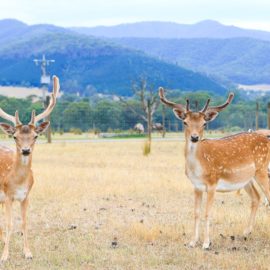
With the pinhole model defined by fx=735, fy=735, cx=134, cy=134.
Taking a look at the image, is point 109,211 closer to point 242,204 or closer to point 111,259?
point 242,204

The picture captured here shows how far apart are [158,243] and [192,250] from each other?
0.60 meters

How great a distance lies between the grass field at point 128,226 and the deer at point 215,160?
0.47 meters

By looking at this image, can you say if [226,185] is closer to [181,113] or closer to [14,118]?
[181,113]

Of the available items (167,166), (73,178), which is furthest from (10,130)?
(167,166)

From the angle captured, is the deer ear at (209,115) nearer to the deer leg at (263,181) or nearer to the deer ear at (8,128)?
the deer leg at (263,181)

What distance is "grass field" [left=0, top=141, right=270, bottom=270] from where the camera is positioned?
9000 millimetres

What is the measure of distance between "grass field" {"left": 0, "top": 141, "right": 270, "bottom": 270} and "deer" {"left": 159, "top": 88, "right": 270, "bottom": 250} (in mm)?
470

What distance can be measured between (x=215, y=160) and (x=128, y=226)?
1.87 m

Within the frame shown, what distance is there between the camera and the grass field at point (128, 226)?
9000 mm

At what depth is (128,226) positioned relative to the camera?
11.2 metres

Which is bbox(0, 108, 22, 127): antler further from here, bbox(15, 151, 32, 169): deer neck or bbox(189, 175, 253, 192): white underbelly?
bbox(189, 175, 253, 192): white underbelly

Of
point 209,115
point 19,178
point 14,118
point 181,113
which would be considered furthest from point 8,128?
point 209,115

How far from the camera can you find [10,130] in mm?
9250

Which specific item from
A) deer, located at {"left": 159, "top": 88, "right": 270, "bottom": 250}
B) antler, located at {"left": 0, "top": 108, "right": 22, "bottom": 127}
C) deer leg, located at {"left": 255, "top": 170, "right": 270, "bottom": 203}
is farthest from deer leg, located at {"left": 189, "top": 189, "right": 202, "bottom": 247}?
antler, located at {"left": 0, "top": 108, "right": 22, "bottom": 127}
